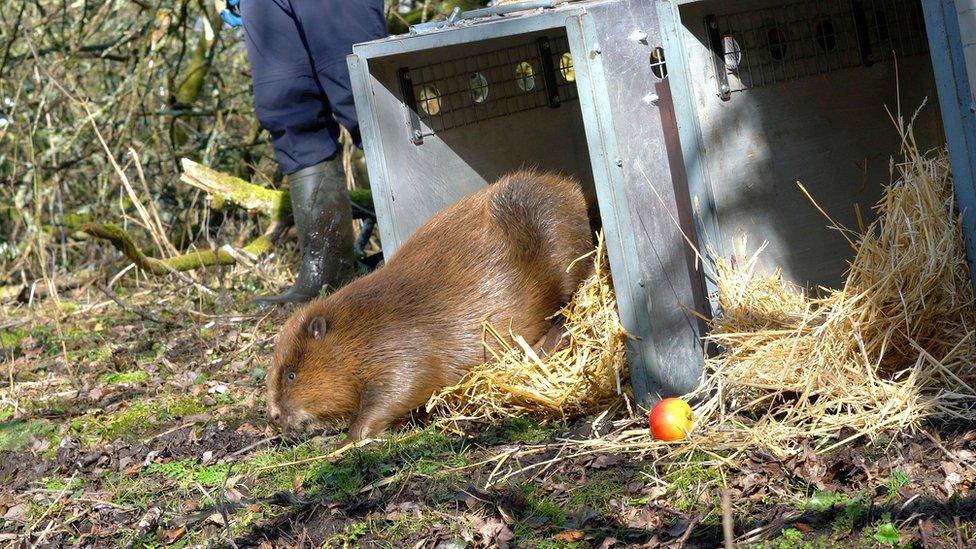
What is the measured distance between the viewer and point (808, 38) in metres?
4.14

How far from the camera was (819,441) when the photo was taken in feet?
11.2

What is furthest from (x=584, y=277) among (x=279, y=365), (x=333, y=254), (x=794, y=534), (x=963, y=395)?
(x=333, y=254)

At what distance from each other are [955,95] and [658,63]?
3.50 ft

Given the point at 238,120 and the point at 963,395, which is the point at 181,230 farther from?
the point at 963,395

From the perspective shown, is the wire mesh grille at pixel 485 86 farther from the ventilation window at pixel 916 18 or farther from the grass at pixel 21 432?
the grass at pixel 21 432

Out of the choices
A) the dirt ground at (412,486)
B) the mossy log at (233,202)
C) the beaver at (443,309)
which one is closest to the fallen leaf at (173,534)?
the dirt ground at (412,486)

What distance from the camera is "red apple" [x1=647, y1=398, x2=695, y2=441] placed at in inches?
143

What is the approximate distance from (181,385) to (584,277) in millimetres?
2201

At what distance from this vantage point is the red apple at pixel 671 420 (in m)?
3.63

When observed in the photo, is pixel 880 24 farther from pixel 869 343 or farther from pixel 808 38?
pixel 869 343

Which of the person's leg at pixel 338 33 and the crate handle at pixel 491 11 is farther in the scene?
the person's leg at pixel 338 33

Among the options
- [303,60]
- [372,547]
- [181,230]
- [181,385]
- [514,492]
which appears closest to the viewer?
[372,547]

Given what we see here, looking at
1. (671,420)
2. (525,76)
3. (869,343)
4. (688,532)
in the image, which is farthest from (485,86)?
(688,532)

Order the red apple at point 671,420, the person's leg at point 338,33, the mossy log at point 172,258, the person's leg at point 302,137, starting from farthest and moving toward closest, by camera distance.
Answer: the mossy log at point 172,258, the person's leg at point 302,137, the person's leg at point 338,33, the red apple at point 671,420
